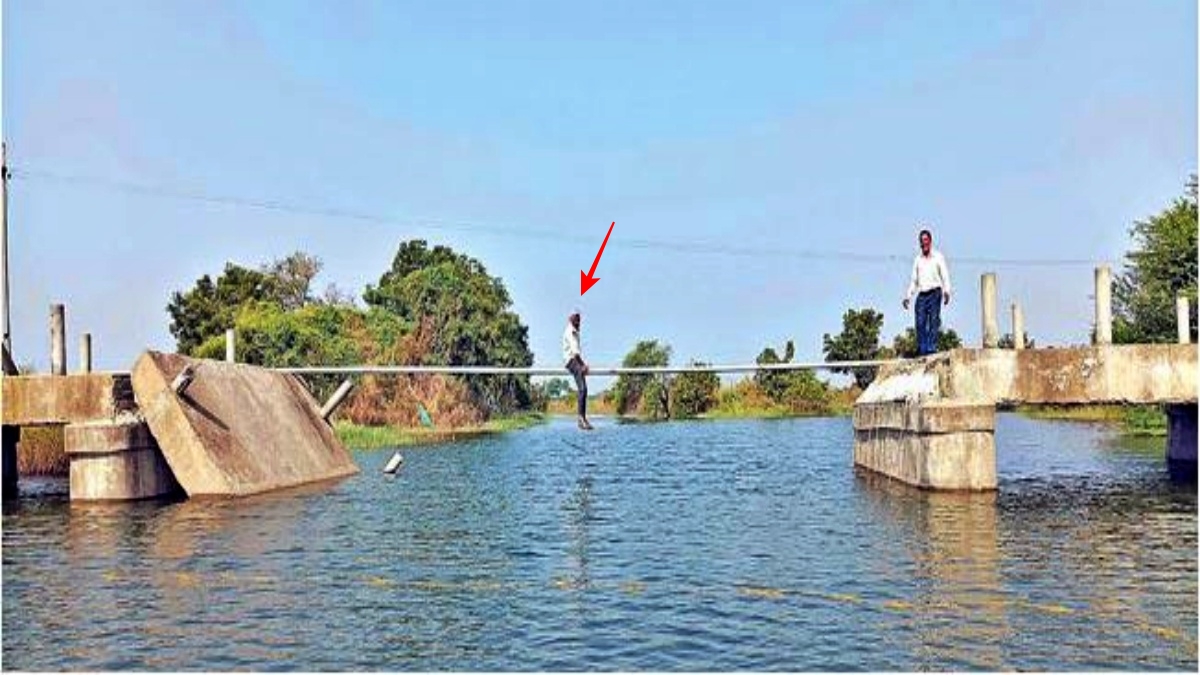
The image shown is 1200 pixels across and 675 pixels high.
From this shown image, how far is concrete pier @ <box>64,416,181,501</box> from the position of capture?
23.2 metres

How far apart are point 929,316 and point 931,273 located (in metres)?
0.92

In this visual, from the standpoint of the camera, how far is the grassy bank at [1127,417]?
1860 inches

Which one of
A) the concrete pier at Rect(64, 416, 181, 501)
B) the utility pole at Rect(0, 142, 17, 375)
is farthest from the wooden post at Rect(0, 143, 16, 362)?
the concrete pier at Rect(64, 416, 181, 501)

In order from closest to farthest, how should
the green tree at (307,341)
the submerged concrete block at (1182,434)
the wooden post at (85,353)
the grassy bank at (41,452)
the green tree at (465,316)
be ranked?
the wooden post at (85,353) < the submerged concrete block at (1182,434) < the grassy bank at (41,452) < the green tree at (307,341) < the green tree at (465,316)

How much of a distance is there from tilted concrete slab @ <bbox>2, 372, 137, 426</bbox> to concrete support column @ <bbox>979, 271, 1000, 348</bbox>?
1729 centimetres

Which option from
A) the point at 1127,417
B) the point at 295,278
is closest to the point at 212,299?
the point at 295,278

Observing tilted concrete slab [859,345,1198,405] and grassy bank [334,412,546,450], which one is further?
grassy bank [334,412,546,450]

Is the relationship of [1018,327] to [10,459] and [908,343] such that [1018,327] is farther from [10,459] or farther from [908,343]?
[908,343]

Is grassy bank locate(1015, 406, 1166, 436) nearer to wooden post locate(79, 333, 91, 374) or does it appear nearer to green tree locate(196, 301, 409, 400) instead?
wooden post locate(79, 333, 91, 374)

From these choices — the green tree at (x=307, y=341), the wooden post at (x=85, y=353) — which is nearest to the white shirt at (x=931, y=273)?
the wooden post at (x=85, y=353)

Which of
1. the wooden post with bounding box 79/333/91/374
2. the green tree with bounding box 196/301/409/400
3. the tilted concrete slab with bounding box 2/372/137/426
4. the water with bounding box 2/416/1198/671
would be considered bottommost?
the water with bounding box 2/416/1198/671

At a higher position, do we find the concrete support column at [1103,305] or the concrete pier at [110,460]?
the concrete support column at [1103,305]

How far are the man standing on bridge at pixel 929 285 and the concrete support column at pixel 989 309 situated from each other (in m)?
0.70

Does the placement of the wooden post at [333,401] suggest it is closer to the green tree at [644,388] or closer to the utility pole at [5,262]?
the utility pole at [5,262]
